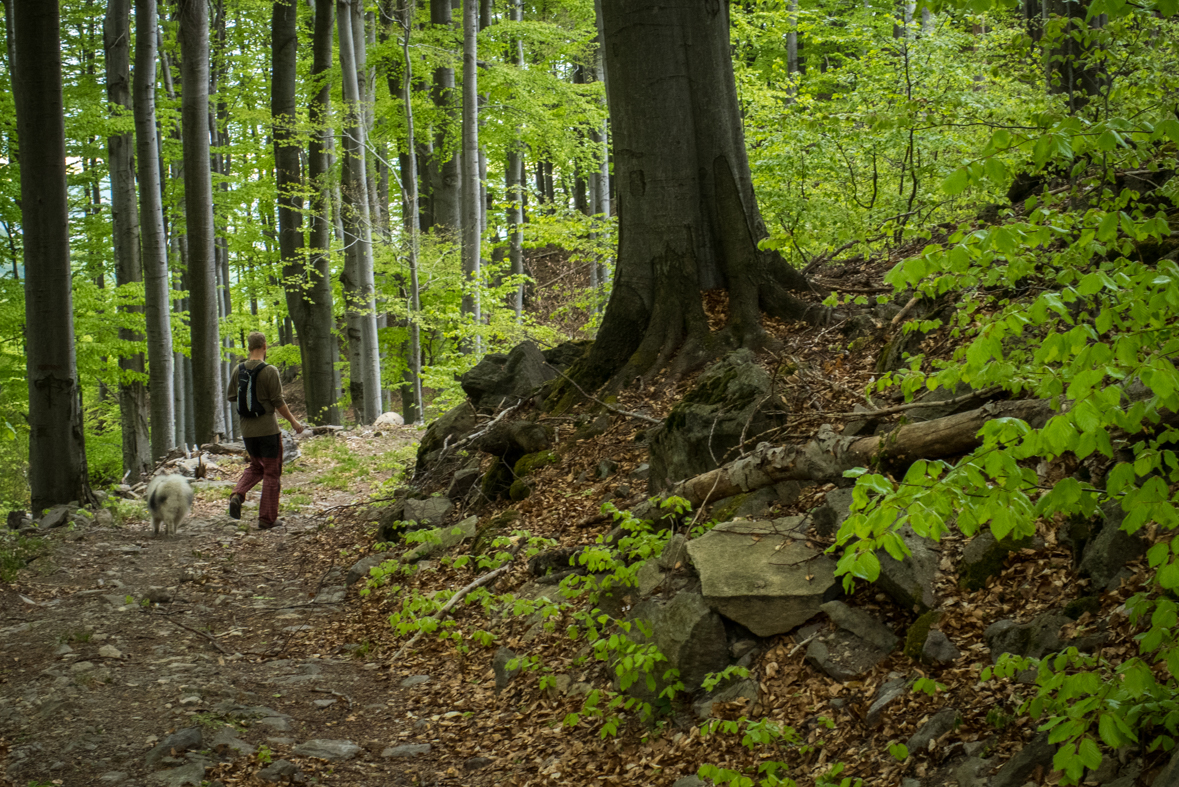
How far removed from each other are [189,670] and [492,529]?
2.33m

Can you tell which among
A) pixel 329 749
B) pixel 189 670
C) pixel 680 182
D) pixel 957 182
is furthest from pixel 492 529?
pixel 957 182

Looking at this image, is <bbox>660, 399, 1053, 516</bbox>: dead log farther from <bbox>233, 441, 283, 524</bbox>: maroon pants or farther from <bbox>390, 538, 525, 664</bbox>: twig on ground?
<bbox>233, 441, 283, 524</bbox>: maroon pants

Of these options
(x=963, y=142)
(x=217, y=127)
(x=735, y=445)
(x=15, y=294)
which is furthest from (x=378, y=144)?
(x=735, y=445)

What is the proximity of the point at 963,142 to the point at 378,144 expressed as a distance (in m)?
16.2

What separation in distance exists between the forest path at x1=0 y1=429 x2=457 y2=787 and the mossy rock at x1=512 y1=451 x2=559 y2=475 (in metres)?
1.63

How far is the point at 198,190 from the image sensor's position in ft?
43.2

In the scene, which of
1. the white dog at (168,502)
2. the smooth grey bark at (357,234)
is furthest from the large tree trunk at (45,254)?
the smooth grey bark at (357,234)

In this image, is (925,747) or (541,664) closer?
(925,747)

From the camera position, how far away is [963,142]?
727 cm

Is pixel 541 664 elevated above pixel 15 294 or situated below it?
below

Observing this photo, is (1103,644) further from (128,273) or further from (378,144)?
(378,144)

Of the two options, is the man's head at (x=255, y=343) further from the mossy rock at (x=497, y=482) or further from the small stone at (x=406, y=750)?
the small stone at (x=406, y=750)

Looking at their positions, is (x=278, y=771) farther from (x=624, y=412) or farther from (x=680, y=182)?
(x=680, y=182)

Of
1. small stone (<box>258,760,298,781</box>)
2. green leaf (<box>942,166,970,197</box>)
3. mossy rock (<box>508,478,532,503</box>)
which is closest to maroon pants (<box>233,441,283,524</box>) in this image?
mossy rock (<box>508,478,532,503</box>)
